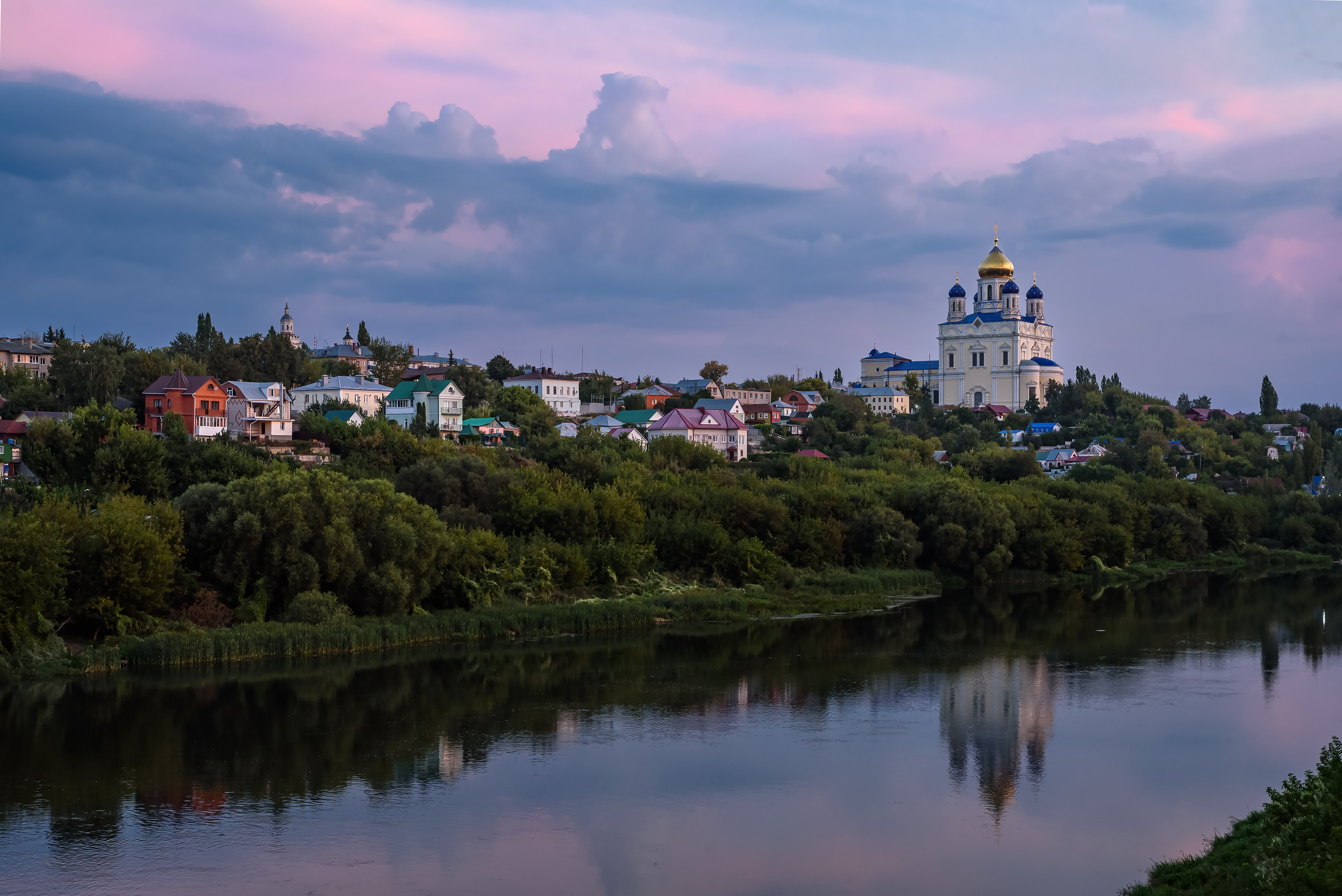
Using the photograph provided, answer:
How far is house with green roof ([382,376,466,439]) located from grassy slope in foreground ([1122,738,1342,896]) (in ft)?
111

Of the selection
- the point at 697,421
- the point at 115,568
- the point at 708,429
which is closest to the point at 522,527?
the point at 115,568

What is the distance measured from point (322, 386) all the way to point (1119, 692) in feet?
107

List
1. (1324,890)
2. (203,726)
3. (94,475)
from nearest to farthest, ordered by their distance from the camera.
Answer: (1324,890) < (203,726) < (94,475)

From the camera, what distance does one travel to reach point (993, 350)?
8025 centimetres

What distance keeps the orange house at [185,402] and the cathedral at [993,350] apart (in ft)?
166

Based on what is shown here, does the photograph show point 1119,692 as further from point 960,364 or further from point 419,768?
point 960,364

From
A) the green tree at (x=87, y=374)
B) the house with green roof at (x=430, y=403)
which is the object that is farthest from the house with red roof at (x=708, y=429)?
Answer: the green tree at (x=87, y=374)

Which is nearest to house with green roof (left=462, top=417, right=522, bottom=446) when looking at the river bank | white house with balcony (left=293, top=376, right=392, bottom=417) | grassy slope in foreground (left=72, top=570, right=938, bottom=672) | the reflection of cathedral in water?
white house with balcony (left=293, top=376, right=392, bottom=417)

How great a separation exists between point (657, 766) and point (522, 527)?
12.6m

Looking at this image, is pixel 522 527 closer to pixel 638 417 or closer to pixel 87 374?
pixel 87 374

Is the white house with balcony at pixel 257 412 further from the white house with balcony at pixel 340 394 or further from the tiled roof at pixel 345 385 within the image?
the tiled roof at pixel 345 385

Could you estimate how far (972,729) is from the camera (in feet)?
54.3

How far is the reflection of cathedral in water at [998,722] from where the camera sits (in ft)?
47.5

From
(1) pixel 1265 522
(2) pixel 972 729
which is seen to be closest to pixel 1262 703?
(2) pixel 972 729
